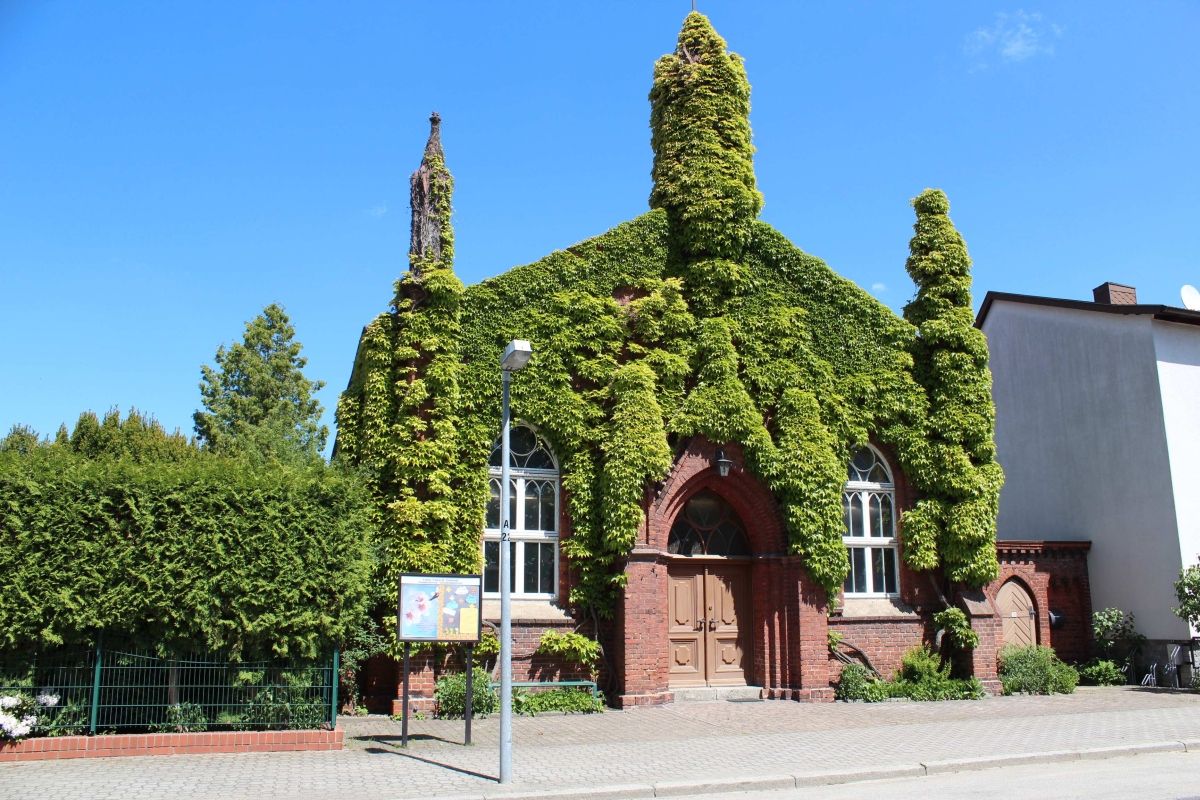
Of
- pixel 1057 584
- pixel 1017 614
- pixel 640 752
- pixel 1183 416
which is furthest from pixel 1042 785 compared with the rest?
pixel 1183 416

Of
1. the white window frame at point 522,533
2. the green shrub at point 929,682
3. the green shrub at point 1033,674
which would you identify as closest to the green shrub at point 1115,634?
the green shrub at point 1033,674

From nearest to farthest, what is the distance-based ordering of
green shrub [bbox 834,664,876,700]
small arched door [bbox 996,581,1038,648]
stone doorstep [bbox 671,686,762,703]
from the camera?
stone doorstep [bbox 671,686,762,703], green shrub [bbox 834,664,876,700], small arched door [bbox 996,581,1038,648]

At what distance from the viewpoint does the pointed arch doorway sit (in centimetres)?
1695

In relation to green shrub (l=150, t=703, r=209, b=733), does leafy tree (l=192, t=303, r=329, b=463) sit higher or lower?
higher

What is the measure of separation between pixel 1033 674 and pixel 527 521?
397 inches

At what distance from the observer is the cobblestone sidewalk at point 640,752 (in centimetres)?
958

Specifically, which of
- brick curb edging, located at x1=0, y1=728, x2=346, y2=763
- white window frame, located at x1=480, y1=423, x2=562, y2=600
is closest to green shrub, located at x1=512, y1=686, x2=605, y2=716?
white window frame, located at x1=480, y1=423, x2=562, y2=600

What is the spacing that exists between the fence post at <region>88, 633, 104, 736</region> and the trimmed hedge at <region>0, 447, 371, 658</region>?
194 millimetres

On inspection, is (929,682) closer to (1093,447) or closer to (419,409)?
(1093,447)

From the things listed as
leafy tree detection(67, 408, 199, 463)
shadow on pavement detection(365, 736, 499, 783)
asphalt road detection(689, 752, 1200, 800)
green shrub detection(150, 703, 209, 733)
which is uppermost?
leafy tree detection(67, 408, 199, 463)

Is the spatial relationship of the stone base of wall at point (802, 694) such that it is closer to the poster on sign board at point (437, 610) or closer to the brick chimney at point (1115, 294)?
the poster on sign board at point (437, 610)

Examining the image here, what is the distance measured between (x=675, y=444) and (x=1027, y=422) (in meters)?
11.2

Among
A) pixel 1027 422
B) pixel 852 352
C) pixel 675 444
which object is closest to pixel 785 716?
pixel 675 444

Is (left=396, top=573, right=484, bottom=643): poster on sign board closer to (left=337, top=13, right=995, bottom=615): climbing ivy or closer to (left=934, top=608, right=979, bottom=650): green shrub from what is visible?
(left=337, top=13, right=995, bottom=615): climbing ivy
